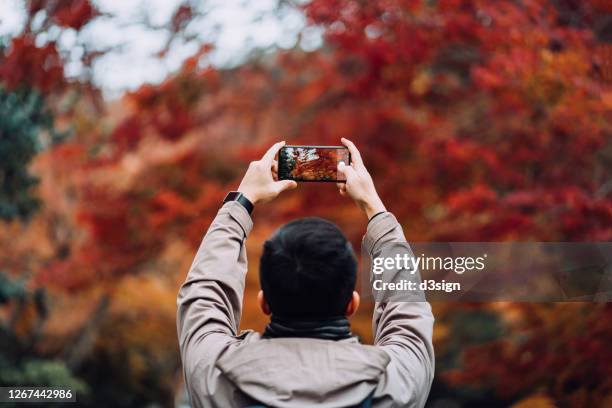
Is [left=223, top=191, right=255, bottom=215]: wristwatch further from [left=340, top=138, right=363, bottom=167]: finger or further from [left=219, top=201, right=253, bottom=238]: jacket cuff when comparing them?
[left=340, top=138, right=363, bottom=167]: finger

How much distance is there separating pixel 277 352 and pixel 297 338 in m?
0.04

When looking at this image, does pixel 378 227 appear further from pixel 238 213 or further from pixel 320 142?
pixel 320 142

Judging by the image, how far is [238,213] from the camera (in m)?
1.25

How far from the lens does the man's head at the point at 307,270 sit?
3.45 ft

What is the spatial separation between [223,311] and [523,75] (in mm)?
3772

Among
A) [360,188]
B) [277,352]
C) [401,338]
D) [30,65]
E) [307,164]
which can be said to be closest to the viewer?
[277,352]

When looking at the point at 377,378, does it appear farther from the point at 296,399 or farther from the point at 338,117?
the point at 338,117

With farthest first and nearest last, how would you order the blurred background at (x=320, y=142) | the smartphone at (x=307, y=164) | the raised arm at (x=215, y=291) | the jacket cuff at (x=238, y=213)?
the blurred background at (x=320, y=142) < the smartphone at (x=307, y=164) < the jacket cuff at (x=238, y=213) < the raised arm at (x=215, y=291)

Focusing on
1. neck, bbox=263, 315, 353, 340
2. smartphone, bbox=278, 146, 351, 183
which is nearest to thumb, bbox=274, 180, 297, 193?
smartphone, bbox=278, 146, 351, 183

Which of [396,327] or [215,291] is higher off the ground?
[215,291]

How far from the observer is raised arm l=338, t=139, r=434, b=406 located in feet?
3.59

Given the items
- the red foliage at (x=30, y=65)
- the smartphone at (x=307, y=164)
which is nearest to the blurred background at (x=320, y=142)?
the red foliage at (x=30, y=65)

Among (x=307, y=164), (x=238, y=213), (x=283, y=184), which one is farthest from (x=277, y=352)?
(x=307, y=164)

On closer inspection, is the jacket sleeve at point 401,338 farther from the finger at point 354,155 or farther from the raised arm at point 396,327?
the finger at point 354,155
